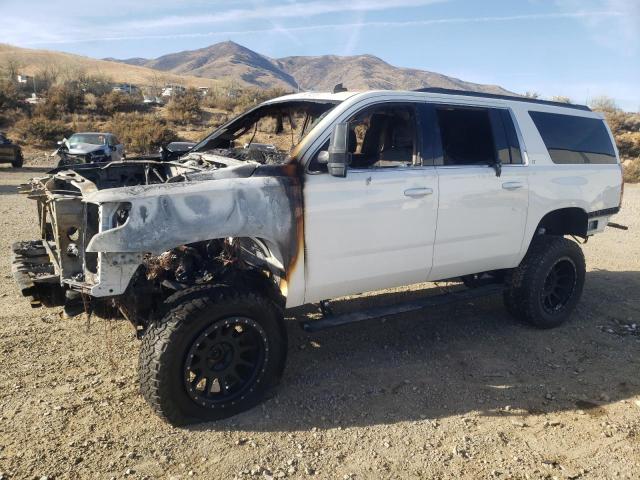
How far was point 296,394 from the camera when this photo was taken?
3.96m

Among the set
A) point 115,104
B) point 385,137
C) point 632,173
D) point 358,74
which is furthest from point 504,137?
point 358,74

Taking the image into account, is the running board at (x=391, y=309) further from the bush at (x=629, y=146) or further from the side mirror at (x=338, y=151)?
the bush at (x=629, y=146)

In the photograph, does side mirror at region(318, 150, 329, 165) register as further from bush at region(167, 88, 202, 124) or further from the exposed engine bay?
bush at region(167, 88, 202, 124)

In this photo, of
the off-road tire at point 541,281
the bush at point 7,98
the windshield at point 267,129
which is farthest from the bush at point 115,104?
the off-road tire at point 541,281

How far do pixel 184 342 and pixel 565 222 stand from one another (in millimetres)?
4337

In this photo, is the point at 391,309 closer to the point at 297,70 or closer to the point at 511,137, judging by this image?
the point at 511,137

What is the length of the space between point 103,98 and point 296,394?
3449 centimetres

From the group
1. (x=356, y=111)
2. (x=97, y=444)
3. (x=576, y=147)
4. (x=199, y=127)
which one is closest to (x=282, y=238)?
(x=356, y=111)

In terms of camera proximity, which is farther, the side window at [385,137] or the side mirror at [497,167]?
the side mirror at [497,167]

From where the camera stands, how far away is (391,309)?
4.36m

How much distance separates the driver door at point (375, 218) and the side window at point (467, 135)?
14.5 inches

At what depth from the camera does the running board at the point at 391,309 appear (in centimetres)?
397

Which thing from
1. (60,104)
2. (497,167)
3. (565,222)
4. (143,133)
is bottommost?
(143,133)

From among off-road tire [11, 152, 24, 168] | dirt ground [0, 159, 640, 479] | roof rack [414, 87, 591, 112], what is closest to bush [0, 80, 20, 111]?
off-road tire [11, 152, 24, 168]
